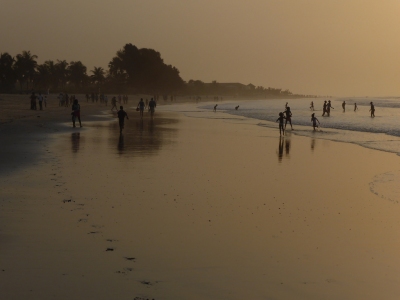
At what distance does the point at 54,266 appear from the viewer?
255 inches

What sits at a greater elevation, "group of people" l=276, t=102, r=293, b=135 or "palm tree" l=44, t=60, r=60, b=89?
"palm tree" l=44, t=60, r=60, b=89

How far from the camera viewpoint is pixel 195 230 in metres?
8.46

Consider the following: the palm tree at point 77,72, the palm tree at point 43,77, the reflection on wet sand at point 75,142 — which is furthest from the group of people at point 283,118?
the palm tree at point 77,72

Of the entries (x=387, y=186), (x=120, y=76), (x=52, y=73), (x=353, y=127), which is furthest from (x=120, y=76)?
(x=387, y=186)

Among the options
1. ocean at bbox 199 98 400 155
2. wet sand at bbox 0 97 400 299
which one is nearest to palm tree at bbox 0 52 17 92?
ocean at bbox 199 98 400 155

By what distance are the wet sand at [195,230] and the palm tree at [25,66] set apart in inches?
4130

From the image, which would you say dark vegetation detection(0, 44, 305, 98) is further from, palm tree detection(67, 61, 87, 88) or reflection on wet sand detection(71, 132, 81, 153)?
reflection on wet sand detection(71, 132, 81, 153)

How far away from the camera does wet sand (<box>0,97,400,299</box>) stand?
19.9 ft

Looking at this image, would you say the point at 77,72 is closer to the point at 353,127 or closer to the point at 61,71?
the point at 61,71

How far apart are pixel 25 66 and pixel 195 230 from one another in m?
116

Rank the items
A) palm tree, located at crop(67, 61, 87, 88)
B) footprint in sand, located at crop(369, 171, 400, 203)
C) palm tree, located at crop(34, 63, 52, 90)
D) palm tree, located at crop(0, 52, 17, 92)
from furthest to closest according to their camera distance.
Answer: palm tree, located at crop(67, 61, 87, 88)
palm tree, located at crop(34, 63, 52, 90)
palm tree, located at crop(0, 52, 17, 92)
footprint in sand, located at crop(369, 171, 400, 203)

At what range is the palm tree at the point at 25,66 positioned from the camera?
4495 inches

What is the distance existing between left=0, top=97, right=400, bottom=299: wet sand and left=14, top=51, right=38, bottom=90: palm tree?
10490 cm

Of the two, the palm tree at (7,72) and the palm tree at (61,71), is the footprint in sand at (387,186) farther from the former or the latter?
the palm tree at (61,71)
